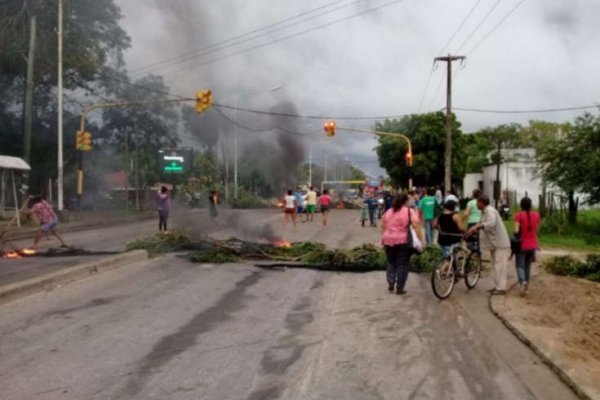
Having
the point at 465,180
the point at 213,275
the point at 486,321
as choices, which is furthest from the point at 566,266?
the point at 465,180

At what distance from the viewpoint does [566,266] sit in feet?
43.8

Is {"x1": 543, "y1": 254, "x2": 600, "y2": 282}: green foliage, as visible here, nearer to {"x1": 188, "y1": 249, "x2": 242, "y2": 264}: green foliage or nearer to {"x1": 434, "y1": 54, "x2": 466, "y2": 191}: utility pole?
{"x1": 188, "y1": 249, "x2": 242, "y2": 264}: green foliage

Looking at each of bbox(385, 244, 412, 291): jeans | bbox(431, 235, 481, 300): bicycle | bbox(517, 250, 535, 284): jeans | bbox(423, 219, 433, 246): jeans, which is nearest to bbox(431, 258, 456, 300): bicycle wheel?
bbox(431, 235, 481, 300): bicycle

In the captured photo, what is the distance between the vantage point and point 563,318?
8.45 meters

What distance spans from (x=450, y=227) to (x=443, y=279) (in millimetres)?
1325

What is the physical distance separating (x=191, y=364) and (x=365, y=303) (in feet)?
12.4

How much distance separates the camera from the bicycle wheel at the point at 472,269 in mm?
10672

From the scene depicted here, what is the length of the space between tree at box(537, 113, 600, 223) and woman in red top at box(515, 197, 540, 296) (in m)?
12.6

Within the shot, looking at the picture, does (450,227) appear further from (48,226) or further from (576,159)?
(576,159)

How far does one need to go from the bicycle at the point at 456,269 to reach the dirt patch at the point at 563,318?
66 cm

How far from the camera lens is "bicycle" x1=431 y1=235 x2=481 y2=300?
9805 mm

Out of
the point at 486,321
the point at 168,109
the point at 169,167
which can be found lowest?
the point at 486,321

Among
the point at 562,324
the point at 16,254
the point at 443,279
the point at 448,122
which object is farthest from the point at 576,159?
the point at 16,254

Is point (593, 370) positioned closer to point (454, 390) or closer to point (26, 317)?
point (454, 390)
